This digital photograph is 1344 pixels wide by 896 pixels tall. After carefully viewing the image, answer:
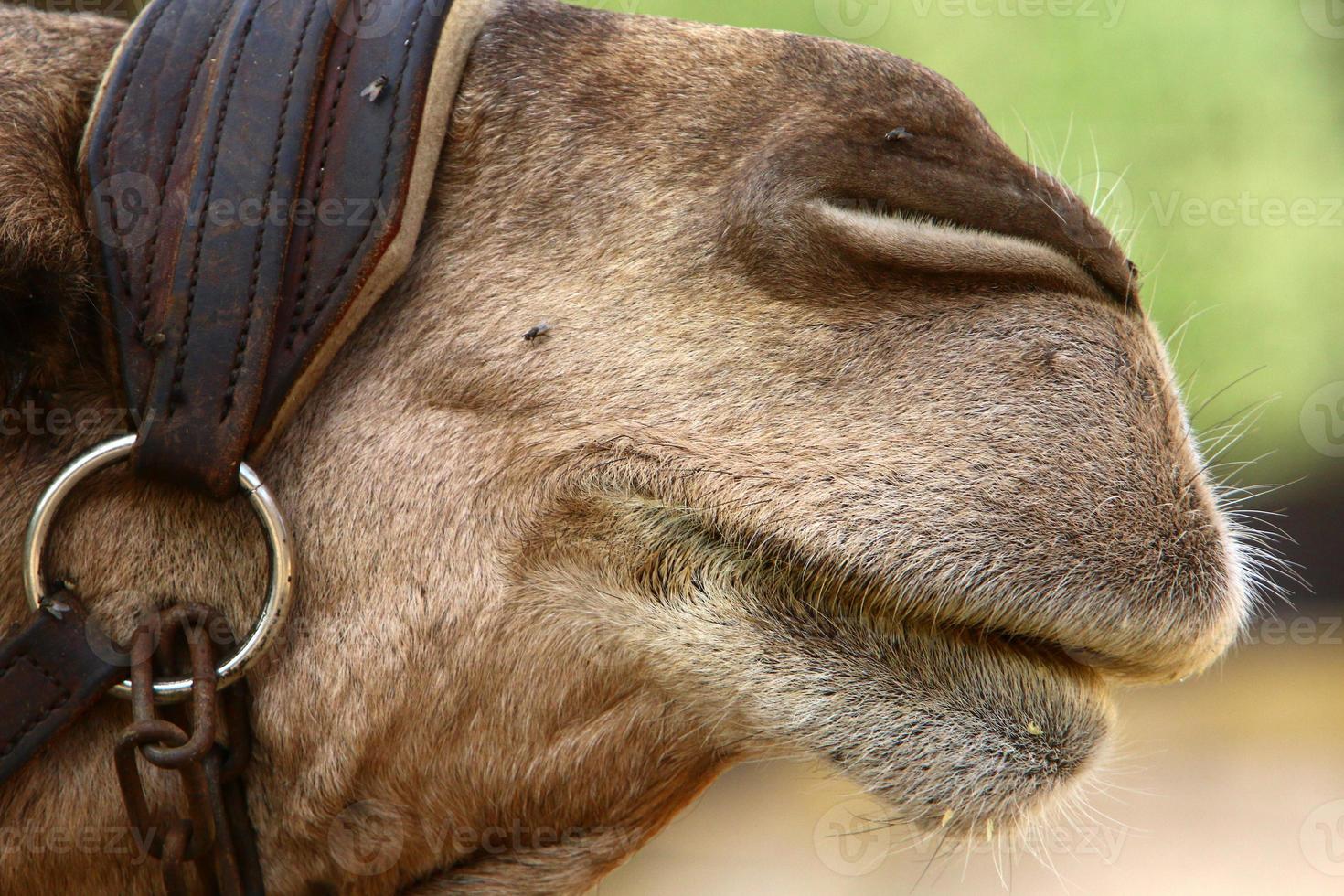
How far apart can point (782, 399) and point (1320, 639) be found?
321 inches

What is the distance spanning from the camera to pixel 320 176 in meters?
1.65

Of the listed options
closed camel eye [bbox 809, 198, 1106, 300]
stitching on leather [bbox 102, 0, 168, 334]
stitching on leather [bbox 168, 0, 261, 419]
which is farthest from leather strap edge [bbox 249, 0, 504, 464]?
closed camel eye [bbox 809, 198, 1106, 300]

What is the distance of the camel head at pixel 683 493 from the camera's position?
4.94 ft

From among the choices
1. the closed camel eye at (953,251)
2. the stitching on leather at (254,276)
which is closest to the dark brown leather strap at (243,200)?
the stitching on leather at (254,276)

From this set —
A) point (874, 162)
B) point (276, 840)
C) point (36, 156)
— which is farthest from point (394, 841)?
point (874, 162)

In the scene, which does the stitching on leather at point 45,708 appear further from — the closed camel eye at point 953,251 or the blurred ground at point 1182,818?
the blurred ground at point 1182,818

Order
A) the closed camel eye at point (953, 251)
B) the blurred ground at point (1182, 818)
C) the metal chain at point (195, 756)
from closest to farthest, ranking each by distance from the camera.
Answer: the metal chain at point (195, 756)
the closed camel eye at point (953, 251)
the blurred ground at point (1182, 818)

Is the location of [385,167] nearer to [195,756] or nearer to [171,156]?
[171,156]

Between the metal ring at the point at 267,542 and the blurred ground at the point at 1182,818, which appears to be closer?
the metal ring at the point at 267,542

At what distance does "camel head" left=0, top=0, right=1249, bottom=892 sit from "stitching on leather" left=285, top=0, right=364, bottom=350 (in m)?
0.12

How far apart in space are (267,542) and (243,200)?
1.38ft

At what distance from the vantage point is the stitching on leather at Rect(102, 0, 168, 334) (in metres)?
1.60

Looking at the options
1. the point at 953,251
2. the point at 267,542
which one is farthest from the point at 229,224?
the point at 953,251

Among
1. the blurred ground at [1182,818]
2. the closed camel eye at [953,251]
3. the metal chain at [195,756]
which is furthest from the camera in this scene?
the blurred ground at [1182,818]
